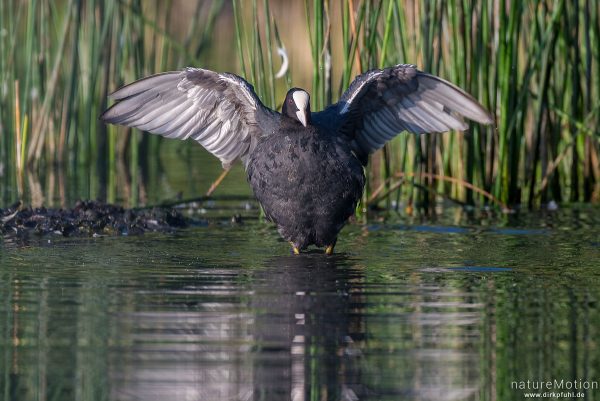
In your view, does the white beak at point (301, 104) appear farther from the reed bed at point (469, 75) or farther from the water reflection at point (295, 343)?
the reed bed at point (469, 75)

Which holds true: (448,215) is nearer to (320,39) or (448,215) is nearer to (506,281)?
(320,39)

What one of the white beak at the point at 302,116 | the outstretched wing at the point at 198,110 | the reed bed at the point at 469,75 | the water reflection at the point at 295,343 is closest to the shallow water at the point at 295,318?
the water reflection at the point at 295,343

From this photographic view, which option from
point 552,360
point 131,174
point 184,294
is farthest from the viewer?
point 131,174

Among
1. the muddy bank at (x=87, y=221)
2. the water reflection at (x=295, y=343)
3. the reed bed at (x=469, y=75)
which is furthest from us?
the reed bed at (x=469, y=75)

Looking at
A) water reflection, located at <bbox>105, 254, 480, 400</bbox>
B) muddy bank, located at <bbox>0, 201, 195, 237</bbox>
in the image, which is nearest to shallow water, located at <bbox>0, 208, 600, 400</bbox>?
water reflection, located at <bbox>105, 254, 480, 400</bbox>

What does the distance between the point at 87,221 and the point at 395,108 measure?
227 centimetres

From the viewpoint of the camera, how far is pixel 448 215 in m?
8.93

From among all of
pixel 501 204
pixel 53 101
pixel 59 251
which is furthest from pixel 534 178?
pixel 53 101

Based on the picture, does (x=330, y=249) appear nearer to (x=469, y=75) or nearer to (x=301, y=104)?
(x=301, y=104)

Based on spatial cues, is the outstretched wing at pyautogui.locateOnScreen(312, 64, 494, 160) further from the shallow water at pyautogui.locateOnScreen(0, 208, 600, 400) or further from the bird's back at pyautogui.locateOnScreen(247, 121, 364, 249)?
the shallow water at pyautogui.locateOnScreen(0, 208, 600, 400)

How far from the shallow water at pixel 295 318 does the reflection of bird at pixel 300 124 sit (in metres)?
0.32

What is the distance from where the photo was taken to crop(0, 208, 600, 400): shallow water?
4004 mm

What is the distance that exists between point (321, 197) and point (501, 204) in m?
2.45

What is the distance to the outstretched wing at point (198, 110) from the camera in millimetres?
7234
